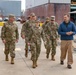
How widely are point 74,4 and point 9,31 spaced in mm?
48626

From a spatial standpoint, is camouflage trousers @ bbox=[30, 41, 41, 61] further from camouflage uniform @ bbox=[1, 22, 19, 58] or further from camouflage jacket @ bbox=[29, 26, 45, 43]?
camouflage uniform @ bbox=[1, 22, 19, 58]

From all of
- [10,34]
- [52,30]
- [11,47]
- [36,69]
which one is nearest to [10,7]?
[52,30]

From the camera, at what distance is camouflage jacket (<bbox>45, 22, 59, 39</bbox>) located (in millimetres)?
11260

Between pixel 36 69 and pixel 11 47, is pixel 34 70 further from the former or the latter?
pixel 11 47

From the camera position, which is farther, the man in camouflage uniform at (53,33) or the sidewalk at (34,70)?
the man in camouflage uniform at (53,33)

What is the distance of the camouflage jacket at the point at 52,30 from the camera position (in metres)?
11.3

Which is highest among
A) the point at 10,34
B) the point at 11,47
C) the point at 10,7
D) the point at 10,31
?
the point at 10,7

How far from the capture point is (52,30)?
11367 mm

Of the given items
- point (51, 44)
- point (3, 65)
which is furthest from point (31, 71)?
point (51, 44)

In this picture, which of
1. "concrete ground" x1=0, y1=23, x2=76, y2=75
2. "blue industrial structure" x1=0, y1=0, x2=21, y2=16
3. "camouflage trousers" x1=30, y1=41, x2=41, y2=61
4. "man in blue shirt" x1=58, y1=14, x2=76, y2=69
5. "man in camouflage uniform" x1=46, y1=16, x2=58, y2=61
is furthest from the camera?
"blue industrial structure" x1=0, y1=0, x2=21, y2=16

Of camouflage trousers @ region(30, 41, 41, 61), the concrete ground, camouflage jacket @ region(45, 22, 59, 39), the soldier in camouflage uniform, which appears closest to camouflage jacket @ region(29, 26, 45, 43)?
the soldier in camouflage uniform

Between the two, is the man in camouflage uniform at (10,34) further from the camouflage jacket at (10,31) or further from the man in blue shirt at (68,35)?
the man in blue shirt at (68,35)

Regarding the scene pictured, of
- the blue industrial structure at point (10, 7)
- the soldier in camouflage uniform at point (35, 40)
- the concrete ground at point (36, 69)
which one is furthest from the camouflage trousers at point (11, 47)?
the blue industrial structure at point (10, 7)

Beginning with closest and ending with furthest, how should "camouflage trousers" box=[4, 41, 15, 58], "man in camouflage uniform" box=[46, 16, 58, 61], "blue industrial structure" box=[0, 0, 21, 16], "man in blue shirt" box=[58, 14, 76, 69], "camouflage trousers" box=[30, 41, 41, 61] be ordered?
"camouflage trousers" box=[30, 41, 41, 61] → "man in blue shirt" box=[58, 14, 76, 69] → "camouflage trousers" box=[4, 41, 15, 58] → "man in camouflage uniform" box=[46, 16, 58, 61] → "blue industrial structure" box=[0, 0, 21, 16]
